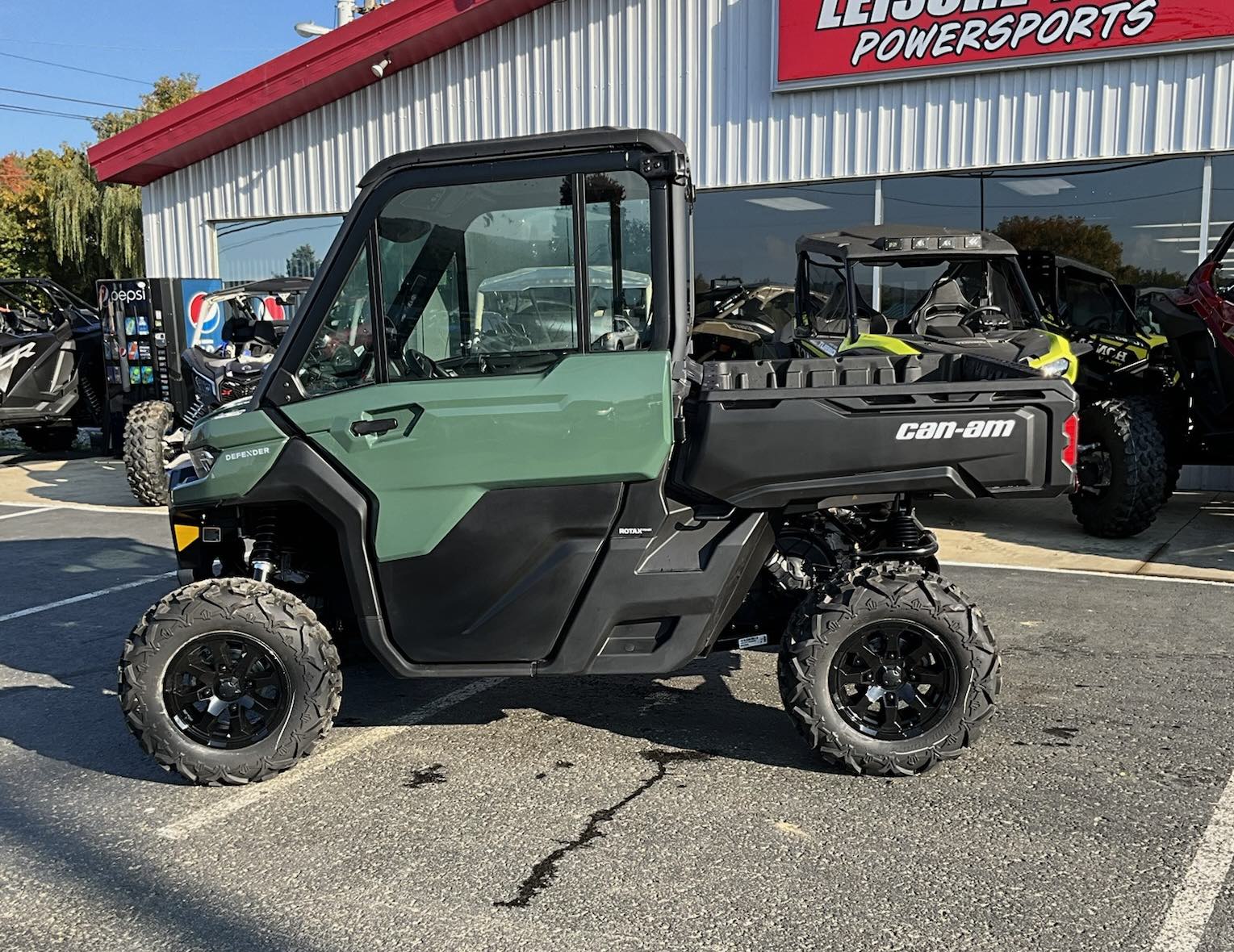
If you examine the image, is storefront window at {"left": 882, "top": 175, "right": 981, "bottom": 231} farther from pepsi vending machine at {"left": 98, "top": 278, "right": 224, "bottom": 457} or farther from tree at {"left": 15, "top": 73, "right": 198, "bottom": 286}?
tree at {"left": 15, "top": 73, "right": 198, "bottom": 286}

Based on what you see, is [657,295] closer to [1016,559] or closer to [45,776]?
[45,776]

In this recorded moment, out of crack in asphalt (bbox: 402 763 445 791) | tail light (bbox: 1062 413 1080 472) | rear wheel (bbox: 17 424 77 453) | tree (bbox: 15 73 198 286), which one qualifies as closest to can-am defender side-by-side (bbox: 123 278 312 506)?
rear wheel (bbox: 17 424 77 453)

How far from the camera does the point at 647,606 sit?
4.02 m

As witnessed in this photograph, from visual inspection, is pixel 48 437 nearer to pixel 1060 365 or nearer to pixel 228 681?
pixel 228 681

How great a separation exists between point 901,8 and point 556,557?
30.1ft

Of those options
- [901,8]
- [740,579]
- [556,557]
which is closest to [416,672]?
[556,557]

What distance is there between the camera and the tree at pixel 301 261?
1543 centimetres

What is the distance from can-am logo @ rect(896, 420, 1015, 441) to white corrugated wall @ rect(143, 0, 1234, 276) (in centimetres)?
788

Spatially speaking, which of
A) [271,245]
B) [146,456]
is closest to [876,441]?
[146,456]

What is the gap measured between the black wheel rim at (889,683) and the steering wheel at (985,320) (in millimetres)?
5033

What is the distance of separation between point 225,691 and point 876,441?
2.47m

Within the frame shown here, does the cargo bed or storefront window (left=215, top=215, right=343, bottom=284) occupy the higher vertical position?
storefront window (left=215, top=215, right=343, bottom=284)

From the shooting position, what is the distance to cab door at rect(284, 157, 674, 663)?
389 cm

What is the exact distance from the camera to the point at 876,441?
12.9 ft
